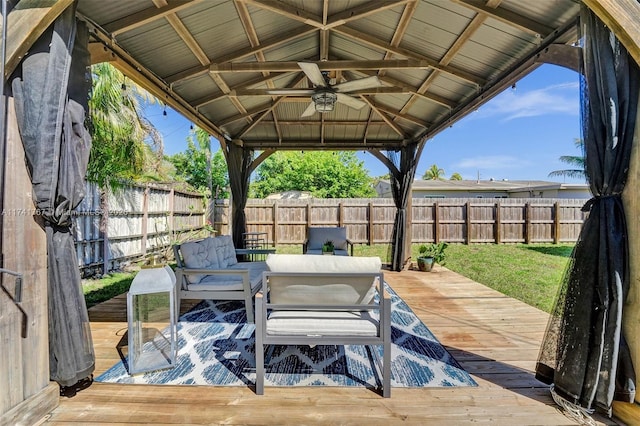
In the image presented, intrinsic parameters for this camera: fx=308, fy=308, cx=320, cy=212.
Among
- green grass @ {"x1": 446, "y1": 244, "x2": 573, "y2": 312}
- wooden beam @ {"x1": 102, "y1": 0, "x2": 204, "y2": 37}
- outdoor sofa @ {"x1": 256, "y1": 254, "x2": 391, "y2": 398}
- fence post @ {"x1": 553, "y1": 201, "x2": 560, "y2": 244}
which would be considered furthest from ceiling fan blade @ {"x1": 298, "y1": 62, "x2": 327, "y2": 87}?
fence post @ {"x1": 553, "y1": 201, "x2": 560, "y2": 244}

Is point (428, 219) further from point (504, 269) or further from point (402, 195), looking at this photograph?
point (402, 195)

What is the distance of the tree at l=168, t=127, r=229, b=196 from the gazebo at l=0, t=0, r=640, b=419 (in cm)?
1209

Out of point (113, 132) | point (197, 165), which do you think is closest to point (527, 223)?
point (113, 132)

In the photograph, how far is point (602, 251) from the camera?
1715mm

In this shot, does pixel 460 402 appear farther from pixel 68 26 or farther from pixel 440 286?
pixel 68 26

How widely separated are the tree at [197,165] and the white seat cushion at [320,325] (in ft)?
50.6

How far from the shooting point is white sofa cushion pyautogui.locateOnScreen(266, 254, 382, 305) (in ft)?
6.90

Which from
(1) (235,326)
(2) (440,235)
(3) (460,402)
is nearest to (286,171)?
(2) (440,235)

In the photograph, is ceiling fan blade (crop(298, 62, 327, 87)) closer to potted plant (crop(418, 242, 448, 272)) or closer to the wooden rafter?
the wooden rafter

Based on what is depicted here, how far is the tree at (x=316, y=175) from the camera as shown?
712 inches

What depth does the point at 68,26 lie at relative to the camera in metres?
1.86

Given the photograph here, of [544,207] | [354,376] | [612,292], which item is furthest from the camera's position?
[544,207]

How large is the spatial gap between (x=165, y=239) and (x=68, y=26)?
262 inches

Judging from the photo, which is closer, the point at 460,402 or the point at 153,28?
the point at 460,402
